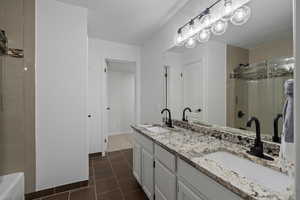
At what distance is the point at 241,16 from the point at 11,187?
2.82 meters

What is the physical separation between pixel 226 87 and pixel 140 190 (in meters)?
1.77

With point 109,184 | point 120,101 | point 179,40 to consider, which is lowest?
point 109,184

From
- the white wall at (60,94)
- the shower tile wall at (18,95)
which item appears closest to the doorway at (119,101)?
the white wall at (60,94)

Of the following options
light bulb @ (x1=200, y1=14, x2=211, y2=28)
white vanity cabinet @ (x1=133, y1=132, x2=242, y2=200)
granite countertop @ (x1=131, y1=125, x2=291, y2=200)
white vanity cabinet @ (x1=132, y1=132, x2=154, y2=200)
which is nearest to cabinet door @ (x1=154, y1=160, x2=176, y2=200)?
white vanity cabinet @ (x1=133, y1=132, x2=242, y2=200)

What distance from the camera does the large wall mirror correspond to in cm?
103

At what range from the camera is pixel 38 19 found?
1800 millimetres

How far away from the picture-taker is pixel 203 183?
856 mm

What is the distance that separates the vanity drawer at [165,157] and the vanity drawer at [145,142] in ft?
0.46

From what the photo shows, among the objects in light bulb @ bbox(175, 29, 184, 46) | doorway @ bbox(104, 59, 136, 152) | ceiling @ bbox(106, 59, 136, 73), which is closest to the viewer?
light bulb @ bbox(175, 29, 184, 46)

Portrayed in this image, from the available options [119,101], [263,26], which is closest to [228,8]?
[263,26]

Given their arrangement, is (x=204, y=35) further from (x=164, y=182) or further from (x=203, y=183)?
(x=164, y=182)

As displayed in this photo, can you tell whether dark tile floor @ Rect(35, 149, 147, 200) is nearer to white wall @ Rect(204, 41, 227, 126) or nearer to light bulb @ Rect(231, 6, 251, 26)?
white wall @ Rect(204, 41, 227, 126)

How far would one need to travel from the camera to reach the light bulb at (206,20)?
1.59 metres

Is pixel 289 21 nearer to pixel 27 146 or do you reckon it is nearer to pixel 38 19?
pixel 38 19
